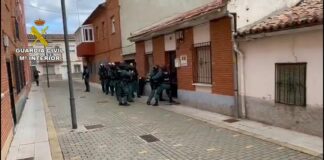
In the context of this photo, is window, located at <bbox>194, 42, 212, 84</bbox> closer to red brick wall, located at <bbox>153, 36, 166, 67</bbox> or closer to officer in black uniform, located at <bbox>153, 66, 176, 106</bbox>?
officer in black uniform, located at <bbox>153, 66, 176, 106</bbox>

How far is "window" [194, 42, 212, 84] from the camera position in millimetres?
9830

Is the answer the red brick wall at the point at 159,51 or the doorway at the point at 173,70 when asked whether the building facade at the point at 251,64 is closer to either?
the doorway at the point at 173,70

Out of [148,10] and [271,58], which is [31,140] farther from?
[148,10]

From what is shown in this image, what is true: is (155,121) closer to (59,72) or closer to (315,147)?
(315,147)

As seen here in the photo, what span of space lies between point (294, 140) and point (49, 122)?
6863mm

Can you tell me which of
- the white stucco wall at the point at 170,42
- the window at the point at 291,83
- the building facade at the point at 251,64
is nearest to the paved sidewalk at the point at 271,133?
the building facade at the point at 251,64

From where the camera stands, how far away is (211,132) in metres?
7.17

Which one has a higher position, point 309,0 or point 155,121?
point 309,0

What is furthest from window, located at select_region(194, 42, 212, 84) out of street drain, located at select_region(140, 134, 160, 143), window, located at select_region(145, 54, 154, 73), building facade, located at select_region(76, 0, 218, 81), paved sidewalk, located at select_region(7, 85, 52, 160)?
building facade, located at select_region(76, 0, 218, 81)

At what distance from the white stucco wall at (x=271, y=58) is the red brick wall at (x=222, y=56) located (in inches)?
21.5

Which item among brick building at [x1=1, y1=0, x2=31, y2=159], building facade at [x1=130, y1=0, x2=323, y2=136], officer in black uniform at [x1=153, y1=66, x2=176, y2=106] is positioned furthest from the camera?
A: officer in black uniform at [x1=153, y1=66, x2=176, y2=106]

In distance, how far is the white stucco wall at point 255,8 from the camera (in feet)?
26.5

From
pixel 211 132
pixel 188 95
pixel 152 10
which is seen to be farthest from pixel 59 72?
pixel 211 132

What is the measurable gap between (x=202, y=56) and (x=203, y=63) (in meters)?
0.23
